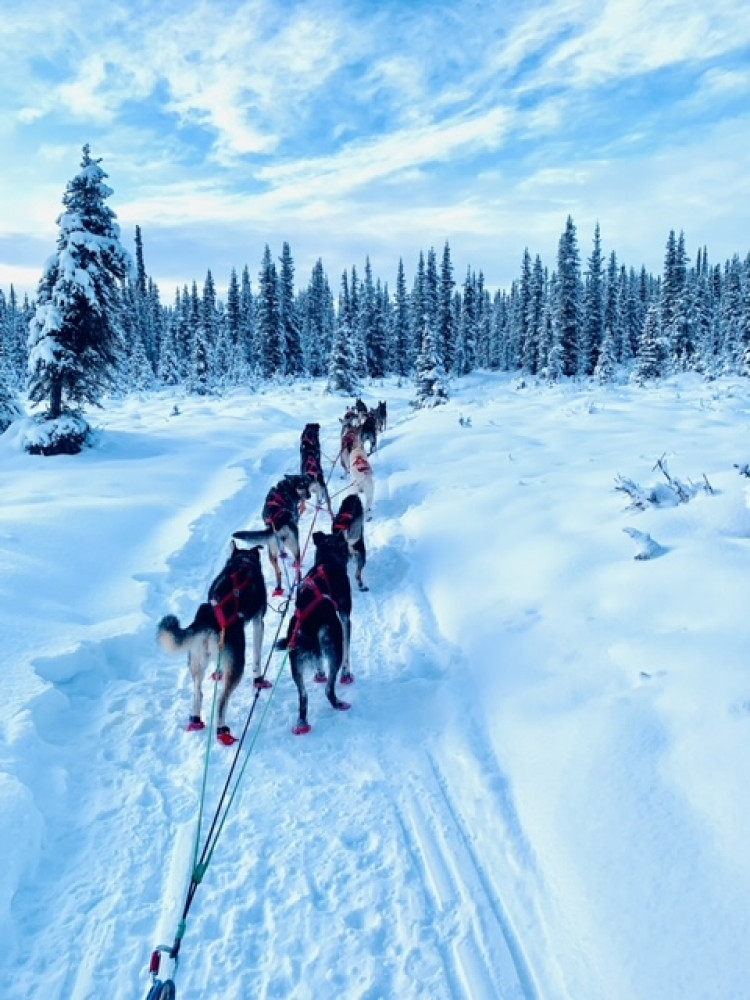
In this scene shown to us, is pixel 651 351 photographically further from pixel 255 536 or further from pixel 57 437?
pixel 255 536

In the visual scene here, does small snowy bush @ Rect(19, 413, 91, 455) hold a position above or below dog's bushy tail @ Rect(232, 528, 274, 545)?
above

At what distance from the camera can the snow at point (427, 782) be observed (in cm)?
267

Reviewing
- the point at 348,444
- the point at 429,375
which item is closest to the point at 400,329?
the point at 429,375

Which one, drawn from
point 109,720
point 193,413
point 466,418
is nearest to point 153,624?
point 109,720

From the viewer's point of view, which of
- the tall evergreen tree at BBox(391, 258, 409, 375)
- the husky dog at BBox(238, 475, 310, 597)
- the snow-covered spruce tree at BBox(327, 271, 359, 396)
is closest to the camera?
the husky dog at BBox(238, 475, 310, 597)

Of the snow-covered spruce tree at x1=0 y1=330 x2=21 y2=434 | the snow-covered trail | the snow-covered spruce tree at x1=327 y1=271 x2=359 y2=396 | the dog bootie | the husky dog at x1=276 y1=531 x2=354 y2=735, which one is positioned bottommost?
the snow-covered trail

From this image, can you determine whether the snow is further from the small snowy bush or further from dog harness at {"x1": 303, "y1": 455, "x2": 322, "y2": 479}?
the small snowy bush

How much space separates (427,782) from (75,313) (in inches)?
641

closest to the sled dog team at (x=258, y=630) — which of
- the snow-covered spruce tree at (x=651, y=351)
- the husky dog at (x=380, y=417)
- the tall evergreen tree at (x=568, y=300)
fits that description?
the husky dog at (x=380, y=417)

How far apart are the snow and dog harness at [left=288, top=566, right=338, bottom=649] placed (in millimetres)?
769

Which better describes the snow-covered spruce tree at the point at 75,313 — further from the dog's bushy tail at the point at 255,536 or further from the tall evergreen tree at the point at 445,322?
the tall evergreen tree at the point at 445,322

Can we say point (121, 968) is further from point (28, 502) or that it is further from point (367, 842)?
point (28, 502)

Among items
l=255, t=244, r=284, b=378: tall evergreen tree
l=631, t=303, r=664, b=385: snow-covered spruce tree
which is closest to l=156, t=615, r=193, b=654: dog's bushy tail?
l=631, t=303, r=664, b=385: snow-covered spruce tree

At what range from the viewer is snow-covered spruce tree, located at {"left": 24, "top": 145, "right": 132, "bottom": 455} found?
1573cm
